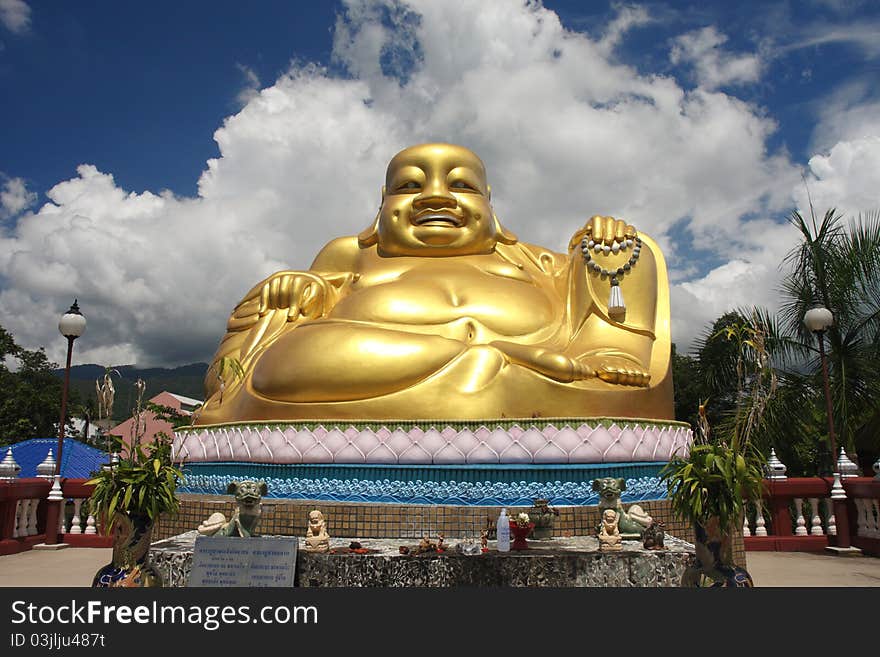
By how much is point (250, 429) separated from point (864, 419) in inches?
374

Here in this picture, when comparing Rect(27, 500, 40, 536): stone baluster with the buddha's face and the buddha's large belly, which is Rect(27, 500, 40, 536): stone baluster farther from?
the buddha's face

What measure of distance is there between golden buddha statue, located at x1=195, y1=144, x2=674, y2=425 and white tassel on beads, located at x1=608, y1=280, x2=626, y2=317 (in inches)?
0.6

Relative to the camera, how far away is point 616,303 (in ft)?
26.4

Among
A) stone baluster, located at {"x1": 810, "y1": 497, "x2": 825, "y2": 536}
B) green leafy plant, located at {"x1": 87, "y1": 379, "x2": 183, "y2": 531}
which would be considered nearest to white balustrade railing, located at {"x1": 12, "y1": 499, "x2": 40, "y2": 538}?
green leafy plant, located at {"x1": 87, "y1": 379, "x2": 183, "y2": 531}

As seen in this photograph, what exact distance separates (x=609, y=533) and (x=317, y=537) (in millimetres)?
2095

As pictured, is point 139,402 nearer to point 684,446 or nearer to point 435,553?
point 435,553

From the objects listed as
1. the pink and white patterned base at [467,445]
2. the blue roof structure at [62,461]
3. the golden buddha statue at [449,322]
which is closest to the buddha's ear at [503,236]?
the golden buddha statue at [449,322]

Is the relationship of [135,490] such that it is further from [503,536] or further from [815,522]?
[815,522]

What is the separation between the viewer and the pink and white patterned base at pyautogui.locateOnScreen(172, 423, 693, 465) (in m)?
6.61

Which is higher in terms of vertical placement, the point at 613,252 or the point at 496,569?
the point at 613,252

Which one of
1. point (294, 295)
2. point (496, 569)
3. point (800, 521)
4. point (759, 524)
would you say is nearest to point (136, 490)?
point (496, 569)

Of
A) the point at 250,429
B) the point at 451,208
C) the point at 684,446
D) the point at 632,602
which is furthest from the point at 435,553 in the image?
the point at 451,208

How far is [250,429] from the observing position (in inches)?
294

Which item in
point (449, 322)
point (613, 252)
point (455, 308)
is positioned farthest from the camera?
point (613, 252)
